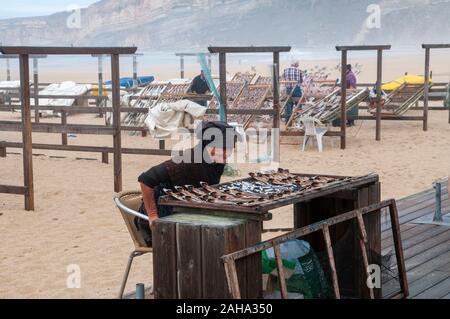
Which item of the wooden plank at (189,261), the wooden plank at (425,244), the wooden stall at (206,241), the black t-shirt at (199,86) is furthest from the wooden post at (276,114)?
the wooden plank at (189,261)

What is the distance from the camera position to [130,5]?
151750mm

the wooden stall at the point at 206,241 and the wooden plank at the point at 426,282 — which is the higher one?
the wooden stall at the point at 206,241

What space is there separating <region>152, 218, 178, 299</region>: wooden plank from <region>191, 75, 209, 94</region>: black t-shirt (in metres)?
12.1

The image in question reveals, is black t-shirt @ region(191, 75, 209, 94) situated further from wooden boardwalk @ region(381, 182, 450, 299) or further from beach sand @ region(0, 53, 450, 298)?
wooden boardwalk @ region(381, 182, 450, 299)

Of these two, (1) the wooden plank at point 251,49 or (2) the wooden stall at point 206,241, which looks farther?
(1) the wooden plank at point 251,49

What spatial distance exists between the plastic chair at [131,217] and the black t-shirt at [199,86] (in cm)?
1057

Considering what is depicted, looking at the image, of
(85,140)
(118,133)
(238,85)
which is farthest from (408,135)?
(118,133)

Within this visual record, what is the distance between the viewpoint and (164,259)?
11.0 ft

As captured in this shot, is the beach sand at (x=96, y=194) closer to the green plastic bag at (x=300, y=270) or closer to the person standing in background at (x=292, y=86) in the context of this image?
the person standing in background at (x=292, y=86)

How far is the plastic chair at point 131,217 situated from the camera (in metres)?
4.46

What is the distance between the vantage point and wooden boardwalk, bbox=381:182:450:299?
436 cm

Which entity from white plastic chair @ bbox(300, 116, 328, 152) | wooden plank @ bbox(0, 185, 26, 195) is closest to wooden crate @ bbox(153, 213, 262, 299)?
wooden plank @ bbox(0, 185, 26, 195)

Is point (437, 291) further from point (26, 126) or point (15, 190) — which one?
point (15, 190)
